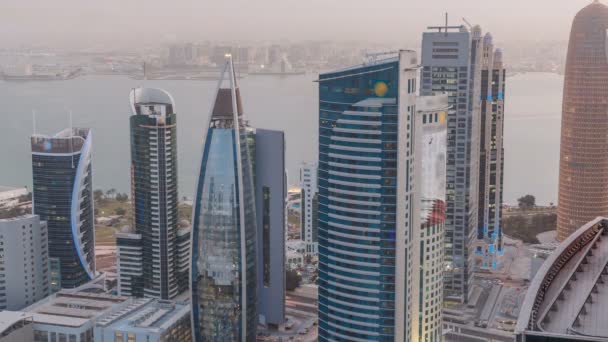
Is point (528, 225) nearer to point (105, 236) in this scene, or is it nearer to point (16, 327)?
point (105, 236)

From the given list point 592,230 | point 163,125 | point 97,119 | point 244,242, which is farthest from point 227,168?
point 97,119

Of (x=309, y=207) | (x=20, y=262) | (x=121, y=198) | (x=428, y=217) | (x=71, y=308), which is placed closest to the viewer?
(x=428, y=217)

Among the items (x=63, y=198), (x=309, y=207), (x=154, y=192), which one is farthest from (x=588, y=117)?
(x=63, y=198)

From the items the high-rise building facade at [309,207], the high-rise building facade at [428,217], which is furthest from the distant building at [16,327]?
the high-rise building facade at [309,207]

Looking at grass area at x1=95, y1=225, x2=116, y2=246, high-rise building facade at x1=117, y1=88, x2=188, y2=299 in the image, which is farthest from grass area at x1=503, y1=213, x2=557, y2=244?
grass area at x1=95, y1=225, x2=116, y2=246

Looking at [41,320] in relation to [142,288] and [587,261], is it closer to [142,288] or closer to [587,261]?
[142,288]
